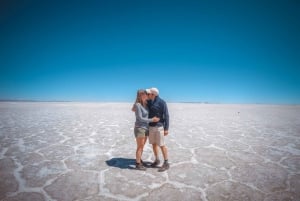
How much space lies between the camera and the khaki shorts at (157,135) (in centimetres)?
408

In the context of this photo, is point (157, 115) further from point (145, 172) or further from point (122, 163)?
point (122, 163)

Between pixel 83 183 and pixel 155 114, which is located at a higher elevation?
pixel 155 114

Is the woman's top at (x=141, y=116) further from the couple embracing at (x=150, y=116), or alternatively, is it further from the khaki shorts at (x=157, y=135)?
the khaki shorts at (x=157, y=135)

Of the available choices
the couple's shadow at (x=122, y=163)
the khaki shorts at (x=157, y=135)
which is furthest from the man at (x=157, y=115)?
the couple's shadow at (x=122, y=163)

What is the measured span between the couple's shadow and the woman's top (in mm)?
1302

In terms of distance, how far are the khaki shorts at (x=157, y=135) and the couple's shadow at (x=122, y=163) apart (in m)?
1.02

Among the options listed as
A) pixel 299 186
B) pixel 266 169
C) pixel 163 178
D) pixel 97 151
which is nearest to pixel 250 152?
pixel 266 169

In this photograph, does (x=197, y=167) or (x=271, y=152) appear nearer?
(x=197, y=167)

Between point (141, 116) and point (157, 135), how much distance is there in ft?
1.99

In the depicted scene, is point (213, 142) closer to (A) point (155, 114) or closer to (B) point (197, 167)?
(B) point (197, 167)

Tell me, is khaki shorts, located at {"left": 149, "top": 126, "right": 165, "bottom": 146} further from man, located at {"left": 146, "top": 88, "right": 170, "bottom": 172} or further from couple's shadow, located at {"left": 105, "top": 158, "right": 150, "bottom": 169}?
couple's shadow, located at {"left": 105, "top": 158, "right": 150, "bottom": 169}

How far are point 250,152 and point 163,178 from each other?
11.7ft

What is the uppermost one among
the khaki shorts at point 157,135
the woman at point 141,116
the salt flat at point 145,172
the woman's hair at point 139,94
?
the woman's hair at point 139,94

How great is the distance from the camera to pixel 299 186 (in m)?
3.64
